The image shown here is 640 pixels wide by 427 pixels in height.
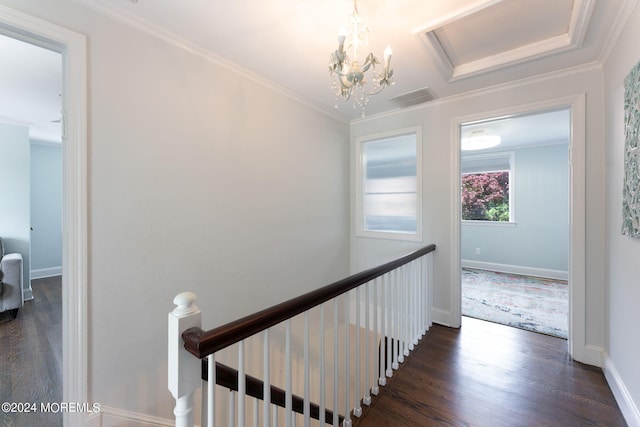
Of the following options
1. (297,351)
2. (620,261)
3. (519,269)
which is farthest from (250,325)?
(519,269)

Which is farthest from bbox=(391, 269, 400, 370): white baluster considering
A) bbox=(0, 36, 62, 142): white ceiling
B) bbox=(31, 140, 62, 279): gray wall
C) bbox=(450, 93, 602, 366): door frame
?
bbox=(31, 140, 62, 279): gray wall

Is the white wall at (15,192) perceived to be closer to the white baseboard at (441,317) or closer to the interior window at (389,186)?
the interior window at (389,186)

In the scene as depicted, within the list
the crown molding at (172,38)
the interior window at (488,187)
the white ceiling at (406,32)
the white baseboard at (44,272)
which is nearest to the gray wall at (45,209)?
the white baseboard at (44,272)

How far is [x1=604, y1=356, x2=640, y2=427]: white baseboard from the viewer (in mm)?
1483

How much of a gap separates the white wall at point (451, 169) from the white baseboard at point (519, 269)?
3.25m

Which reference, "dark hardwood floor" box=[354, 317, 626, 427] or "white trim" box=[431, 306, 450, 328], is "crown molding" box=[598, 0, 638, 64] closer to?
"dark hardwood floor" box=[354, 317, 626, 427]

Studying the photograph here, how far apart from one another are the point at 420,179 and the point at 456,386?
205cm

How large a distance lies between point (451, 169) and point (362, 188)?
3.84ft

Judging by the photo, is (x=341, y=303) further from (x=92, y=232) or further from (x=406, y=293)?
(x=92, y=232)

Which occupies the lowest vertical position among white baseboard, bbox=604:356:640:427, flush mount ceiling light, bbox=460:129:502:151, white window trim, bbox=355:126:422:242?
white baseboard, bbox=604:356:640:427

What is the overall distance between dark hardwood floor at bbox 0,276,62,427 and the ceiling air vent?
398cm

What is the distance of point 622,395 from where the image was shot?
1.65 meters

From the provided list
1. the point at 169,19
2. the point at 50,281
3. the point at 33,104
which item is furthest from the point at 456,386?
the point at 50,281

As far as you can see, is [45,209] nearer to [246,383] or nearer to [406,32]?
[246,383]
